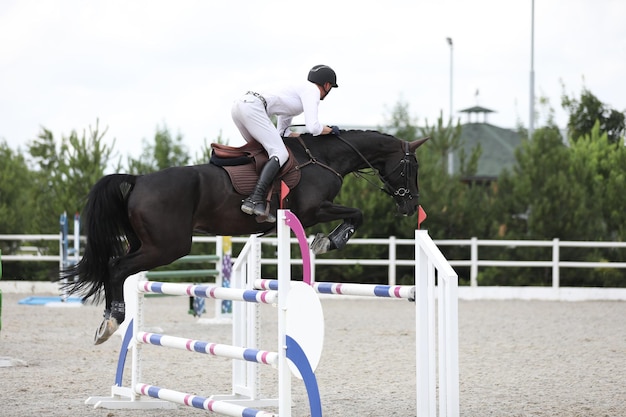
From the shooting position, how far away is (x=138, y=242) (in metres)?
5.83

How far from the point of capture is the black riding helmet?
5.96 meters

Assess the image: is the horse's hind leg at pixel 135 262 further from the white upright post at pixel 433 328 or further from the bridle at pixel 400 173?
the white upright post at pixel 433 328

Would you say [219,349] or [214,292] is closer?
[219,349]

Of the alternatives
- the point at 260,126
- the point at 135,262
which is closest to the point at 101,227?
the point at 135,262

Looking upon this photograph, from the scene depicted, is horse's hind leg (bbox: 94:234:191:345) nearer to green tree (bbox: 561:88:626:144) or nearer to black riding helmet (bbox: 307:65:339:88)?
black riding helmet (bbox: 307:65:339:88)

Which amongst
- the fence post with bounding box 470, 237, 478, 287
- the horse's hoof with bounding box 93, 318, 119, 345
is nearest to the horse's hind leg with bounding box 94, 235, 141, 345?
the horse's hoof with bounding box 93, 318, 119, 345

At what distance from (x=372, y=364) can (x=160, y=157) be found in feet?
59.9

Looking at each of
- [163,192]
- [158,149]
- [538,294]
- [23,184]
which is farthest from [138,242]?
[158,149]

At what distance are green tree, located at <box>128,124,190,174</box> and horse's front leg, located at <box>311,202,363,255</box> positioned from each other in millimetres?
13096

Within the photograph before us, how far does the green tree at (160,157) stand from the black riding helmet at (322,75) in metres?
13.1

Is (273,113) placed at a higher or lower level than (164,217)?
higher

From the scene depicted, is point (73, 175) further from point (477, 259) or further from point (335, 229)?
point (335, 229)

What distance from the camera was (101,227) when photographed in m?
5.70

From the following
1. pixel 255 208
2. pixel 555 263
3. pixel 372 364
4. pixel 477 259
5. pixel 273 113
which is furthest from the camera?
pixel 477 259
